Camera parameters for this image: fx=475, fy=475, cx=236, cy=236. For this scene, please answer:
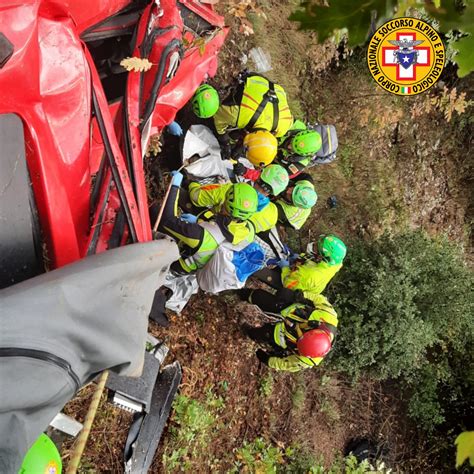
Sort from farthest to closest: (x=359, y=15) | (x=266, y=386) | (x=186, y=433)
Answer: (x=266, y=386), (x=186, y=433), (x=359, y=15)

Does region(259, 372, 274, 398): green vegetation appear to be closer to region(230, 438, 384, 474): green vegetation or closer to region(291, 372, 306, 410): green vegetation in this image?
region(291, 372, 306, 410): green vegetation

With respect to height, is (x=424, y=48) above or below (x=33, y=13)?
above

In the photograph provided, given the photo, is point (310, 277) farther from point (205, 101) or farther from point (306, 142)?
point (205, 101)

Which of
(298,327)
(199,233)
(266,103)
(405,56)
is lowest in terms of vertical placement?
(298,327)

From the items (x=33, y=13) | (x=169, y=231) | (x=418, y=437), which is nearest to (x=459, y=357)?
(x=418, y=437)

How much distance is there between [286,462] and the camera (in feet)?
22.4

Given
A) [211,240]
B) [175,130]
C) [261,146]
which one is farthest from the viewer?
[175,130]

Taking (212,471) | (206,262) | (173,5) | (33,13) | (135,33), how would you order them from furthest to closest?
(212,471) < (206,262) < (173,5) < (135,33) < (33,13)

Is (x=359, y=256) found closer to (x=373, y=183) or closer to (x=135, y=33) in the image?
(x=373, y=183)

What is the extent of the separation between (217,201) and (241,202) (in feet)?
1.91

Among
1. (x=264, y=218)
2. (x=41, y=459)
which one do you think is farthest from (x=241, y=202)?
(x=41, y=459)

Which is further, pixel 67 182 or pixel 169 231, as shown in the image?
pixel 169 231

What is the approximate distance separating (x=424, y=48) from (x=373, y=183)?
265 cm

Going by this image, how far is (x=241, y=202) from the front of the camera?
4992mm
